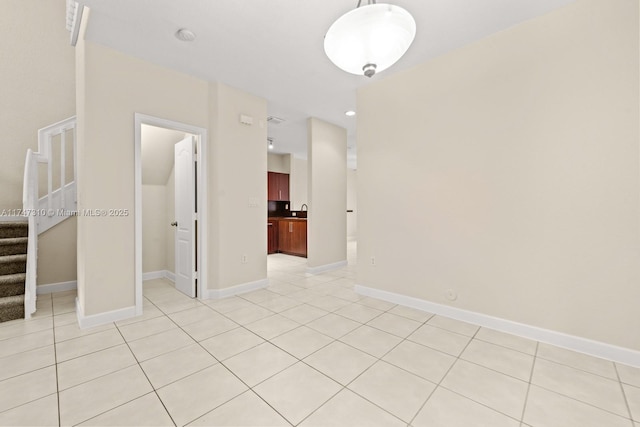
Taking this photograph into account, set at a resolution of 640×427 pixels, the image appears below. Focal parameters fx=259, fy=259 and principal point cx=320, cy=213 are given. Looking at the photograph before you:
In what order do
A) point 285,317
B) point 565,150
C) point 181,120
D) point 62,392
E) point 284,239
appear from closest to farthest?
1. point 62,392
2. point 565,150
3. point 285,317
4. point 181,120
5. point 284,239

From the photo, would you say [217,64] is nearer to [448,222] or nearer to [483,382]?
[448,222]

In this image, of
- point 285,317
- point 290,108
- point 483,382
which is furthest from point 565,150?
point 290,108

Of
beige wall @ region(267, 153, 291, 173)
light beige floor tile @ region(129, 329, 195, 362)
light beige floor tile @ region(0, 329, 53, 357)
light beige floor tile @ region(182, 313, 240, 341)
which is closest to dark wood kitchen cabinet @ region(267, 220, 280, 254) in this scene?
beige wall @ region(267, 153, 291, 173)

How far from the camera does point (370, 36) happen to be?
1.35 metres

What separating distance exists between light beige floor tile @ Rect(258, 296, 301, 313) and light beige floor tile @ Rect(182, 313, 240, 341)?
1.75 ft

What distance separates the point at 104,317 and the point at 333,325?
2.42m

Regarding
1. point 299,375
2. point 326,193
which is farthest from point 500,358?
point 326,193

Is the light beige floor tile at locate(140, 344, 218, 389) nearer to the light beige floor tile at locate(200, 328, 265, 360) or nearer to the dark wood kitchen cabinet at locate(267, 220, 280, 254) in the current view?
the light beige floor tile at locate(200, 328, 265, 360)

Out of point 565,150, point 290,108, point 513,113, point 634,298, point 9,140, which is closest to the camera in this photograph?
point 634,298

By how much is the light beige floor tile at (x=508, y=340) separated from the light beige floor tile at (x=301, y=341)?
1.48m

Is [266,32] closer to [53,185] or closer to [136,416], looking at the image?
[136,416]

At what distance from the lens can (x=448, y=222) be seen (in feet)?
9.54

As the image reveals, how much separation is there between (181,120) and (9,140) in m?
2.96

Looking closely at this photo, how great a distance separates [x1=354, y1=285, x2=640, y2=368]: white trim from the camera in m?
2.04
